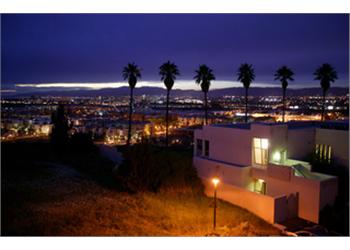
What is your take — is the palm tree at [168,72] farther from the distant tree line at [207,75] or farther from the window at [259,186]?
the window at [259,186]

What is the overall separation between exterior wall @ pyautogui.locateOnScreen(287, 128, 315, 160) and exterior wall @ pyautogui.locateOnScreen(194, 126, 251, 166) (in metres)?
1.59

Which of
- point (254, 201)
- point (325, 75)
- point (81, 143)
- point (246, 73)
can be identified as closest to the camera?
point (254, 201)

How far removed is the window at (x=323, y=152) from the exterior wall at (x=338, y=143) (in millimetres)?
148

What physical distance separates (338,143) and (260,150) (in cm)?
306

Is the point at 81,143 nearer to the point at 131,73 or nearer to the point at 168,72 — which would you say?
the point at 131,73

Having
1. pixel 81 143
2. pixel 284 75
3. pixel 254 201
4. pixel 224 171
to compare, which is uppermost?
pixel 284 75

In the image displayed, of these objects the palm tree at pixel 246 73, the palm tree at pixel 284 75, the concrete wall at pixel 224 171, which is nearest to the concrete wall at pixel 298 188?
the concrete wall at pixel 224 171

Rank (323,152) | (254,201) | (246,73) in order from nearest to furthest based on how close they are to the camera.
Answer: (254,201) → (323,152) → (246,73)

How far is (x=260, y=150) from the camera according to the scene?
10.9 metres

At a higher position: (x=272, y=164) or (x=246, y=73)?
(x=246, y=73)

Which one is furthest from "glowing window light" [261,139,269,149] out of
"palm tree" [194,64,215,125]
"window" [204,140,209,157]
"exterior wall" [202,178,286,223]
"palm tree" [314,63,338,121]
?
"palm tree" [314,63,338,121]

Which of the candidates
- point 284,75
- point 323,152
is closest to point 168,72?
point 284,75

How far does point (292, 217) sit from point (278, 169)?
1.53 metres
